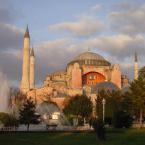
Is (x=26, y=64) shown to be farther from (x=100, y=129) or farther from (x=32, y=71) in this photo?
(x=100, y=129)

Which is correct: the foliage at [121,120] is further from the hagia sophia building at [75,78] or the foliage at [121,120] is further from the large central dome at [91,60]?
the large central dome at [91,60]

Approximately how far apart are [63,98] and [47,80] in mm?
21582

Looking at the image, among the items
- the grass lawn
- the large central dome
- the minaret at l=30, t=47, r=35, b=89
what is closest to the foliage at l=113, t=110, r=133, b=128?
the grass lawn

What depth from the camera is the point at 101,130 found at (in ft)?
82.3

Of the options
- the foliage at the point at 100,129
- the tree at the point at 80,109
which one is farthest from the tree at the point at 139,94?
the foliage at the point at 100,129

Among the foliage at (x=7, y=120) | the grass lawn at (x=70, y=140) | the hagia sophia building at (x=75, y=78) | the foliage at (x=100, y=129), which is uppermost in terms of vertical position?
the hagia sophia building at (x=75, y=78)

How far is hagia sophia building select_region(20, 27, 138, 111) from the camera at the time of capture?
3443 inches

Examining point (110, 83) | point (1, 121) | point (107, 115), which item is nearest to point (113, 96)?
point (107, 115)

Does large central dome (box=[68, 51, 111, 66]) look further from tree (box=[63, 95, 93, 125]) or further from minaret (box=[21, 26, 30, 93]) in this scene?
tree (box=[63, 95, 93, 125])

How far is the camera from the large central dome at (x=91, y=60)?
115 m

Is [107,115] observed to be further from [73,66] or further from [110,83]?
[73,66]

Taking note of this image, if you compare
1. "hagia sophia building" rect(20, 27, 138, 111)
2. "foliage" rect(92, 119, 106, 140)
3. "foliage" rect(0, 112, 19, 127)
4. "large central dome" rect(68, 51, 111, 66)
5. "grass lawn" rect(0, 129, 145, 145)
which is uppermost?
"large central dome" rect(68, 51, 111, 66)

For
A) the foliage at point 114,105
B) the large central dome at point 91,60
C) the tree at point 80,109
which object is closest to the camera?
the foliage at point 114,105

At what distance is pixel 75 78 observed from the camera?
104 meters
